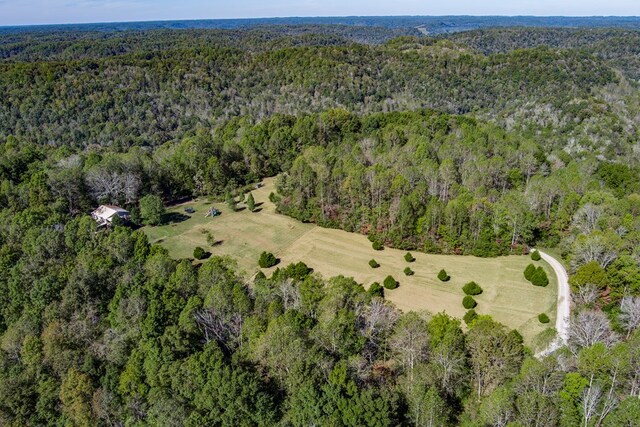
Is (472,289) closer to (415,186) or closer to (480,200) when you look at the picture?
(480,200)

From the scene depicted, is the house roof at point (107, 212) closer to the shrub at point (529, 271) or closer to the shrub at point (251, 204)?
the shrub at point (251, 204)

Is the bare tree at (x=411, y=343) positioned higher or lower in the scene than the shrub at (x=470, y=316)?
higher

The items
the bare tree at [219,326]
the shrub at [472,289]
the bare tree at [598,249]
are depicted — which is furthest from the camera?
the shrub at [472,289]

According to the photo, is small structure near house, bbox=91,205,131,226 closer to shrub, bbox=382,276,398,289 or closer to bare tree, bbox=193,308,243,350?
bare tree, bbox=193,308,243,350

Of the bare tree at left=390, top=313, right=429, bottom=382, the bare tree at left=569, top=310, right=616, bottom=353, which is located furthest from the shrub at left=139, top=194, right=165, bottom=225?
the bare tree at left=569, top=310, right=616, bottom=353

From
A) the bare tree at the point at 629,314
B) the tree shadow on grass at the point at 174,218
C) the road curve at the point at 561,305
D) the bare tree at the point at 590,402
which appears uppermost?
the bare tree at the point at 590,402

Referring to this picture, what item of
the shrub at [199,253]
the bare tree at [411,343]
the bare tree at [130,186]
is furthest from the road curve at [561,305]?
the bare tree at [130,186]

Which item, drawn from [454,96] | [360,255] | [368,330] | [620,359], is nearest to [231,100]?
[454,96]

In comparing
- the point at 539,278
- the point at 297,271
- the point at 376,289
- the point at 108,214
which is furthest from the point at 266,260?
the point at 539,278
